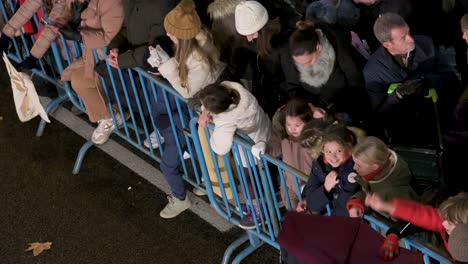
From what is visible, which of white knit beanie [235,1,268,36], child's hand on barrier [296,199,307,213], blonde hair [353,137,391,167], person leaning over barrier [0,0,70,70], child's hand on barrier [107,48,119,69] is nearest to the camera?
blonde hair [353,137,391,167]

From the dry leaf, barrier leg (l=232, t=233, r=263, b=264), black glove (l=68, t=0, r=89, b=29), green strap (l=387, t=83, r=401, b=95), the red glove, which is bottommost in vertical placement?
barrier leg (l=232, t=233, r=263, b=264)

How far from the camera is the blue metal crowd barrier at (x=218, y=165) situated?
600 cm

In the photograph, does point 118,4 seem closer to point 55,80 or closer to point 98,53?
point 98,53

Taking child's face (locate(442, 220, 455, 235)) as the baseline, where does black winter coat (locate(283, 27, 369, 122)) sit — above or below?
below

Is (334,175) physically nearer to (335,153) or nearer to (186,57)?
(335,153)

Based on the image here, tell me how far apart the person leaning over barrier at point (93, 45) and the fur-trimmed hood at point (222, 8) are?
0.87 metres

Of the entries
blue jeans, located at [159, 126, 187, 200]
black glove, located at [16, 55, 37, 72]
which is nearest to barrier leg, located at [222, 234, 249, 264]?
blue jeans, located at [159, 126, 187, 200]

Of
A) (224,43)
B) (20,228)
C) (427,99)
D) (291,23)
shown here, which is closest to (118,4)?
(224,43)

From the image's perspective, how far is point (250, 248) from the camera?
273 inches

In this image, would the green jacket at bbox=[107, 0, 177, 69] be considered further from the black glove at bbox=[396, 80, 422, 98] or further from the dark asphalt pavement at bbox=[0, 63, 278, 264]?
the black glove at bbox=[396, 80, 422, 98]

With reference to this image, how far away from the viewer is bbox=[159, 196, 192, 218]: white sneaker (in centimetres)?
747

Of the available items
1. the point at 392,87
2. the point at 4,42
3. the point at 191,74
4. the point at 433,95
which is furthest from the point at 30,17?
the point at 433,95

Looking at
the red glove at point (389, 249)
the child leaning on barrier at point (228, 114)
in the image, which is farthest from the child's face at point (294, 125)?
the red glove at point (389, 249)

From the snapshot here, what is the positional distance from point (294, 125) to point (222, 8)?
1.77 meters
